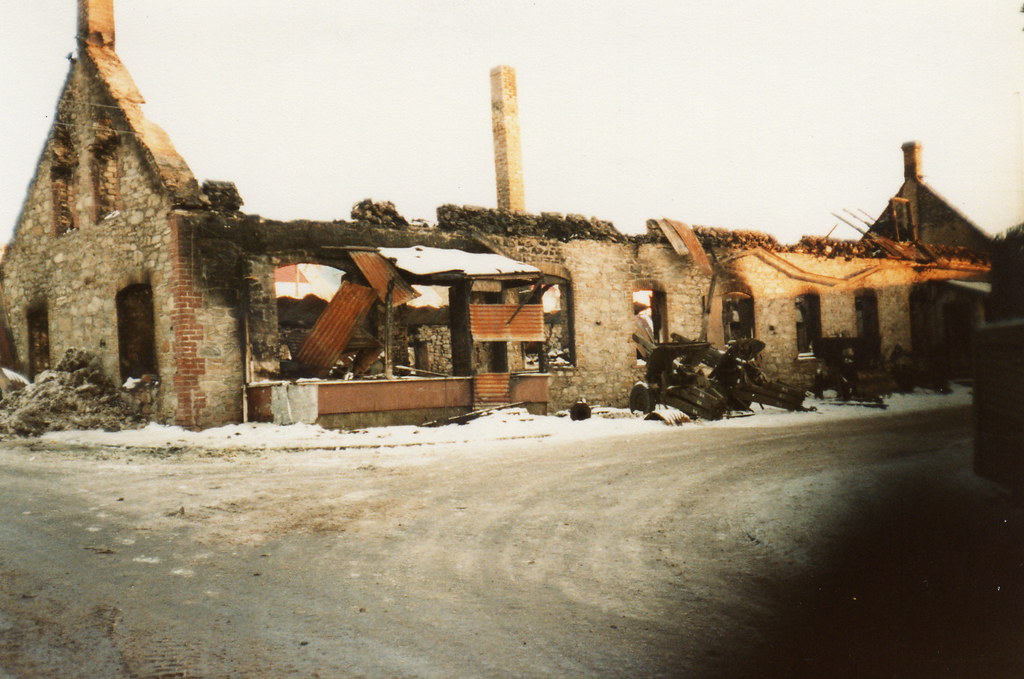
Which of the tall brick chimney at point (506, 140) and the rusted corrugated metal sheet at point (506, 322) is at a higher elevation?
the tall brick chimney at point (506, 140)

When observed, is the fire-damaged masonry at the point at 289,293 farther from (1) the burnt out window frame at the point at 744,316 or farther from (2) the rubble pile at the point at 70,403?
(1) the burnt out window frame at the point at 744,316

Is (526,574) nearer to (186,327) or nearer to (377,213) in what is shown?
(186,327)

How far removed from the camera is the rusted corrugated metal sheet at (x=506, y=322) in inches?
515

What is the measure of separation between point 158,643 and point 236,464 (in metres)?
5.34

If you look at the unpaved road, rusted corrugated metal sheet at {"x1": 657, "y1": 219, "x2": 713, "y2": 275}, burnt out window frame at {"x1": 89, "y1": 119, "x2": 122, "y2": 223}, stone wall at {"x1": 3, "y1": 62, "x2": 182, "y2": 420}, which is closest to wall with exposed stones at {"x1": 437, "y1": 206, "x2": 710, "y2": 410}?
rusted corrugated metal sheet at {"x1": 657, "y1": 219, "x2": 713, "y2": 275}

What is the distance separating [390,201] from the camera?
13.8 meters

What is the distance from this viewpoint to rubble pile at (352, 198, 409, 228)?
13.4 metres

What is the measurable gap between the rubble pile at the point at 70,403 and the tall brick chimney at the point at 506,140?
1152 cm

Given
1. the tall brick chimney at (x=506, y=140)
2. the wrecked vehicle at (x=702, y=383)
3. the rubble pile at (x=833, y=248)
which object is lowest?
the wrecked vehicle at (x=702, y=383)

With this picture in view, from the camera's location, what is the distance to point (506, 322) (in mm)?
13312

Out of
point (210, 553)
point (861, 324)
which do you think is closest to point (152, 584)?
point (210, 553)

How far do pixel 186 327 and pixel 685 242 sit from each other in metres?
11.2

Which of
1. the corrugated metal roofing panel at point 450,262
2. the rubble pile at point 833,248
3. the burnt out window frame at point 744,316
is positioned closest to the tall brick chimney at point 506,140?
the burnt out window frame at point 744,316

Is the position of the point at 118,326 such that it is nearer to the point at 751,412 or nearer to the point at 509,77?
the point at 751,412
